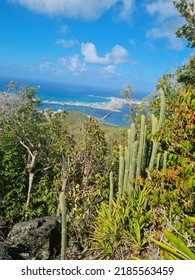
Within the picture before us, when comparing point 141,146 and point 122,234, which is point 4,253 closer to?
point 122,234

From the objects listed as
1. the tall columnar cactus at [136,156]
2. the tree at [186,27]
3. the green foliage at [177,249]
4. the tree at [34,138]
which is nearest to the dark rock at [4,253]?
the tree at [34,138]

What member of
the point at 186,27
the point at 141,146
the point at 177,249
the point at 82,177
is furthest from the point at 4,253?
the point at 186,27

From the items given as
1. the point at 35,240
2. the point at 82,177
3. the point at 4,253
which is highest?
the point at 82,177

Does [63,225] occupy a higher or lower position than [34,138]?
lower

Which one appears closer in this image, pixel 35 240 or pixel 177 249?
pixel 177 249

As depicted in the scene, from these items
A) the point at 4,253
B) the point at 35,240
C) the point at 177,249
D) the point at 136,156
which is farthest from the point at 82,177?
the point at 177,249

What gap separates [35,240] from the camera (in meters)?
7.18

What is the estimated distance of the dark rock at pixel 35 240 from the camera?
7059 mm

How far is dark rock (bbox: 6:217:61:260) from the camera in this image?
7059mm

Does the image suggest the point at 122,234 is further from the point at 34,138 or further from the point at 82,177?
the point at 34,138

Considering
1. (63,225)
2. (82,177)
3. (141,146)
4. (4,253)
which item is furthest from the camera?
(82,177)

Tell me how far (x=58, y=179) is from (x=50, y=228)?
1.60 meters

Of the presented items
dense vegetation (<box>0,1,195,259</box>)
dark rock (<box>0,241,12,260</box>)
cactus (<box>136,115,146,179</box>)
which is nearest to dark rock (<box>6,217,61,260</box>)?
dense vegetation (<box>0,1,195,259</box>)

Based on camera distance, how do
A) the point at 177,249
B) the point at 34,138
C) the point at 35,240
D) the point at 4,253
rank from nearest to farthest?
1. the point at 177,249
2. the point at 4,253
3. the point at 35,240
4. the point at 34,138
